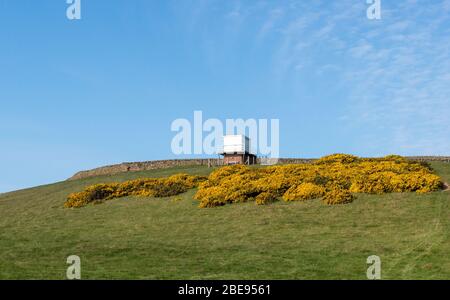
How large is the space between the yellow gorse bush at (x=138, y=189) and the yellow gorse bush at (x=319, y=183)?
5.64 ft

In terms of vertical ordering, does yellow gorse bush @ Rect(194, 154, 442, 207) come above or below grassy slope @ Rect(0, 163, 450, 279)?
above

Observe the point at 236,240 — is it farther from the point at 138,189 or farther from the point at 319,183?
the point at 138,189

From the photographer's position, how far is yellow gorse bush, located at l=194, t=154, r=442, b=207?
3086 centimetres

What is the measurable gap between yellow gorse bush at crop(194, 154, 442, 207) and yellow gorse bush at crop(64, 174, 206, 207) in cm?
172

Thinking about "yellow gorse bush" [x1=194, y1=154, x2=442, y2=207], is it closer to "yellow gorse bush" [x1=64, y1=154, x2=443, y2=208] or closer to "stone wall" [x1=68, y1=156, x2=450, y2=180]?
"yellow gorse bush" [x1=64, y1=154, x2=443, y2=208]

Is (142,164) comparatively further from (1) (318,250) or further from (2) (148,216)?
(1) (318,250)

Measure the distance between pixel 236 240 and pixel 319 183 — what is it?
10.7m

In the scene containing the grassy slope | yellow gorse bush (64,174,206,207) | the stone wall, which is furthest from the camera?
the stone wall

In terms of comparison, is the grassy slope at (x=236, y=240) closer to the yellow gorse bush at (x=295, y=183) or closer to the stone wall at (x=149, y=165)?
the yellow gorse bush at (x=295, y=183)

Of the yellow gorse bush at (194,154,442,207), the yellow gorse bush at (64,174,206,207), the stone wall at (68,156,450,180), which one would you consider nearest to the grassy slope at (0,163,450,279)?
the yellow gorse bush at (194,154,442,207)

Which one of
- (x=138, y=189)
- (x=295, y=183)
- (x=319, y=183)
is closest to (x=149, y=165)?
(x=138, y=189)

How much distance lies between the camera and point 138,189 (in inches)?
1512

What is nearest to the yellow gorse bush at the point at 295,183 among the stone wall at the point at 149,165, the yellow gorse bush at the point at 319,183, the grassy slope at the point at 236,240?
the yellow gorse bush at the point at 319,183

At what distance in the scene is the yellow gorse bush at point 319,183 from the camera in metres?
30.9
